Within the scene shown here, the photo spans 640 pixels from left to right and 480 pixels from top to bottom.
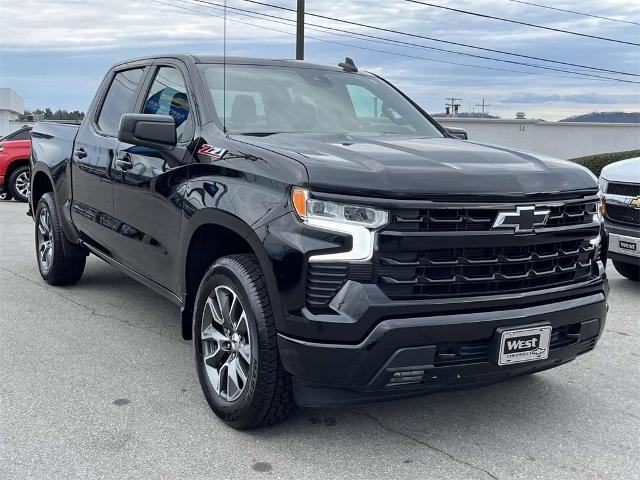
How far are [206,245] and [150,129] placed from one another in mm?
711

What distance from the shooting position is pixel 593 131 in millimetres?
37406

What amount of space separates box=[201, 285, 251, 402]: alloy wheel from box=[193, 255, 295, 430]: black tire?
5 cm

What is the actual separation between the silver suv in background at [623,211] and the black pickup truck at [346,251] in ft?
9.80

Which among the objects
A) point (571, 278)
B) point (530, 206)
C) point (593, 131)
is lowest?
point (593, 131)

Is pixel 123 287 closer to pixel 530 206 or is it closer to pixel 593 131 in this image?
pixel 530 206

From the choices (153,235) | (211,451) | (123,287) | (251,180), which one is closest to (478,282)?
(251,180)

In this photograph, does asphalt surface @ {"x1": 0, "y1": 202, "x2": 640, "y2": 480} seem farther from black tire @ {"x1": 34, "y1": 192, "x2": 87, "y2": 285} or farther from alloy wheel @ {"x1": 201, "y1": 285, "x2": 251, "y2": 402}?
black tire @ {"x1": 34, "y1": 192, "x2": 87, "y2": 285}

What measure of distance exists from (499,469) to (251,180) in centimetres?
173

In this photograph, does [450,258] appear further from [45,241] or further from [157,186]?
[45,241]

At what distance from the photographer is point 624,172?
6973mm

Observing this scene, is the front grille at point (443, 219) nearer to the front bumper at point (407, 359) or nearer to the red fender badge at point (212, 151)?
the front bumper at point (407, 359)

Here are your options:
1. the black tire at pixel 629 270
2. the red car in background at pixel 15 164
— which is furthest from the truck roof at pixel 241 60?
the red car in background at pixel 15 164

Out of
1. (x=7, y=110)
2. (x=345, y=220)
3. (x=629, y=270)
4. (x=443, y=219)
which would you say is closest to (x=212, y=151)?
(x=345, y=220)

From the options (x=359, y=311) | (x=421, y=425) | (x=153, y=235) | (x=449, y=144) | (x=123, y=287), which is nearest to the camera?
(x=359, y=311)
